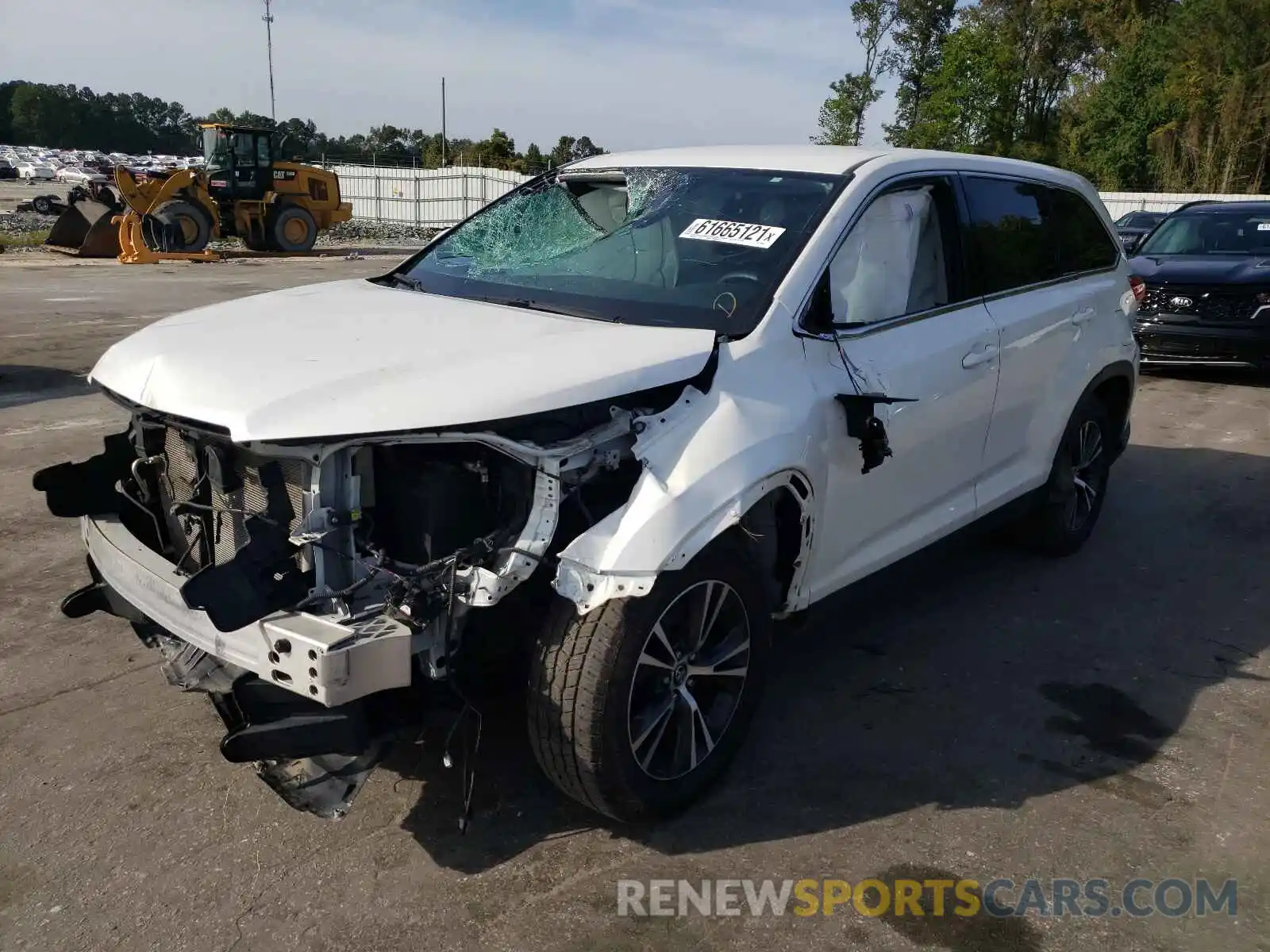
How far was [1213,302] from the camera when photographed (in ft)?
33.4

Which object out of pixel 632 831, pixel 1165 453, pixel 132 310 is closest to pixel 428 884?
pixel 632 831

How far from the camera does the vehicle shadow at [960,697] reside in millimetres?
3229

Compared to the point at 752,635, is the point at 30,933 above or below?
below

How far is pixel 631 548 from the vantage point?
2752 mm

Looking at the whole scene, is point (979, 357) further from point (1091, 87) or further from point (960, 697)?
point (1091, 87)

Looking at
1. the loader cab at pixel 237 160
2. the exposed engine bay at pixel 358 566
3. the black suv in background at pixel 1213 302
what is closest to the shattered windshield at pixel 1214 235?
the black suv in background at pixel 1213 302

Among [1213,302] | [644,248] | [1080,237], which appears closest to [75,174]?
[1213,302]

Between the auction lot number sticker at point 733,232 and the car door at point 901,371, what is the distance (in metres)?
0.24

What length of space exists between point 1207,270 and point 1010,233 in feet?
22.5

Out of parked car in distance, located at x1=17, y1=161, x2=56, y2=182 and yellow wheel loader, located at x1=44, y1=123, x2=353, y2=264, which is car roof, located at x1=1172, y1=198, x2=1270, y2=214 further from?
parked car in distance, located at x1=17, y1=161, x2=56, y2=182

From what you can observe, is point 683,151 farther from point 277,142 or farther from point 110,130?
point 110,130

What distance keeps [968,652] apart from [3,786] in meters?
3.49

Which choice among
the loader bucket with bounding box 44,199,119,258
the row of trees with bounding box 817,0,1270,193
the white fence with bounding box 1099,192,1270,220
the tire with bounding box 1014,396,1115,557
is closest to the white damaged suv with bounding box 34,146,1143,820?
the tire with bounding box 1014,396,1115,557

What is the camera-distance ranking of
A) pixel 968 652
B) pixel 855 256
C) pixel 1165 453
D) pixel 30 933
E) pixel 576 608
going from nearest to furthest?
pixel 30 933 < pixel 576 608 < pixel 855 256 < pixel 968 652 < pixel 1165 453
